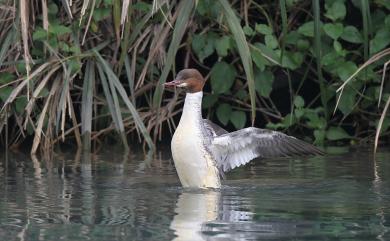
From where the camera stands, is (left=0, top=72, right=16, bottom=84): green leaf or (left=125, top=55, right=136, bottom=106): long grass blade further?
(left=0, top=72, right=16, bottom=84): green leaf

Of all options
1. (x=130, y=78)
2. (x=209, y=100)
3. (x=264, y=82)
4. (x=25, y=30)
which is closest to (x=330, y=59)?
(x=264, y=82)

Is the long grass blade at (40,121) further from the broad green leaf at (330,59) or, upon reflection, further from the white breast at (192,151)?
the broad green leaf at (330,59)

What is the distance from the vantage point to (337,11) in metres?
9.81

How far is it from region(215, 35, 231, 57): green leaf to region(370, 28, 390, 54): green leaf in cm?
125

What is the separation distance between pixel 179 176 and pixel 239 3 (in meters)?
3.18

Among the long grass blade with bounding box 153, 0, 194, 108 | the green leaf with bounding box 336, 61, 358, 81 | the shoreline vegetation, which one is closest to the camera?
the long grass blade with bounding box 153, 0, 194, 108

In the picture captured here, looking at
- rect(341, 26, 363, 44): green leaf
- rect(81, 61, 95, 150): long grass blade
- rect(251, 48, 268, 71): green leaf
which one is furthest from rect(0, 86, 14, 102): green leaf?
rect(341, 26, 363, 44): green leaf

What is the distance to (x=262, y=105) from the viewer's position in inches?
420

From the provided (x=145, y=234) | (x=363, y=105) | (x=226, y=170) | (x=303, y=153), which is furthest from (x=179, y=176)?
(x=363, y=105)

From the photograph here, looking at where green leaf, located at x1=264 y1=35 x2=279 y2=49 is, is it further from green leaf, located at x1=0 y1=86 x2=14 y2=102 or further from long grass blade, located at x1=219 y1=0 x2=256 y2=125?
green leaf, located at x1=0 y1=86 x2=14 y2=102

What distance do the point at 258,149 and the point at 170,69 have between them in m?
2.07

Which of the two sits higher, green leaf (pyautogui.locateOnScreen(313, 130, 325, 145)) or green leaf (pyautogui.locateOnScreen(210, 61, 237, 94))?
green leaf (pyautogui.locateOnScreen(210, 61, 237, 94))

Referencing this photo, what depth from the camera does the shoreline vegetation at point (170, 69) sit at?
9.53 m

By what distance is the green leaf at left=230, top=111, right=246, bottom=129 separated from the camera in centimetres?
1023
